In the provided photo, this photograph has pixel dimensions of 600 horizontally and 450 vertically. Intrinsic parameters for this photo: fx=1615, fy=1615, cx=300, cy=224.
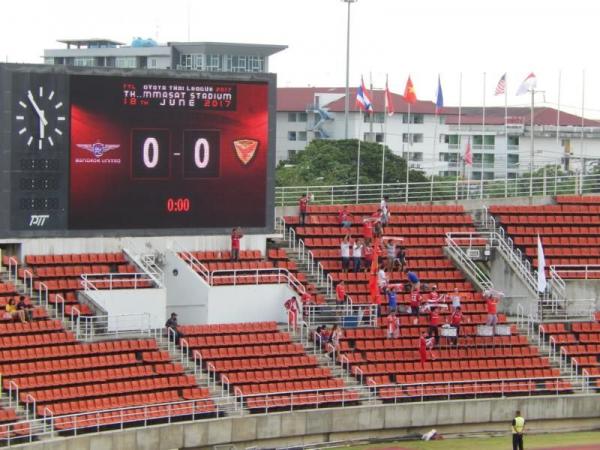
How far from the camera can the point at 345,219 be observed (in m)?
44.0

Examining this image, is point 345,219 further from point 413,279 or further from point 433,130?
point 433,130

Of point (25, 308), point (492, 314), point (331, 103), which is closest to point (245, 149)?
point (25, 308)

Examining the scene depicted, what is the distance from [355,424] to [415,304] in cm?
525

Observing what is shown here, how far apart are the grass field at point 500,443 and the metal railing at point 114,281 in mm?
6362

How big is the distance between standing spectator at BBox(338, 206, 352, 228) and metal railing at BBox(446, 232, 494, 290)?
2864 mm

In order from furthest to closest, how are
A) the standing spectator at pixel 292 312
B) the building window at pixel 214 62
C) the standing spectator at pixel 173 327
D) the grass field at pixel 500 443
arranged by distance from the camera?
the building window at pixel 214 62
the standing spectator at pixel 292 312
the standing spectator at pixel 173 327
the grass field at pixel 500 443

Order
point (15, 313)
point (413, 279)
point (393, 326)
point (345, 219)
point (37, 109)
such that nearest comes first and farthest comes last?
point (15, 313) → point (37, 109) → point (393, 326) → point (413, 279) → point (345, 219)

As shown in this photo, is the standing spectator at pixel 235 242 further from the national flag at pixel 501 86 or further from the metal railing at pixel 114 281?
the national flag at pixel 501 86

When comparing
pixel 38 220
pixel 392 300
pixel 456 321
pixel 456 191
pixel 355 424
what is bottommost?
pixel 355 424

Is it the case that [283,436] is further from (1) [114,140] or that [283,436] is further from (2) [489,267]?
(2) [489,267]

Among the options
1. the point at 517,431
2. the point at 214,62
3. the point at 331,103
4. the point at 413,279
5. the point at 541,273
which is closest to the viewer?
the point at 517,431

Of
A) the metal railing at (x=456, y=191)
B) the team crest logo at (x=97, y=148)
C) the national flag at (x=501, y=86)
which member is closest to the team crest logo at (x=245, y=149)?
the metal railing at (x=456, y=191)

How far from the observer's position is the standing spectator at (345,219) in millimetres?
43844

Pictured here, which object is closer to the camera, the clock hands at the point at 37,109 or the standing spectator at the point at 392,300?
the clock hands at the point at 37,109
